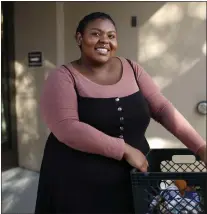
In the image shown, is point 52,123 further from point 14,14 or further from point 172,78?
point 14,14

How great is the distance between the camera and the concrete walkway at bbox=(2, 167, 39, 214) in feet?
13.9

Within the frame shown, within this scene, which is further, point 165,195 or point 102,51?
point 102,51

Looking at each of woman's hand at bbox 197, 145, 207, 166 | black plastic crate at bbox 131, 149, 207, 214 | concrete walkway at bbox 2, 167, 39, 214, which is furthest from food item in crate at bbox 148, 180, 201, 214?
concrete walkway at bbox 2, 167, 39, 214

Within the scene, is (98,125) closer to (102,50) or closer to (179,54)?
(102,50)

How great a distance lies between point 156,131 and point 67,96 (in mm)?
3023

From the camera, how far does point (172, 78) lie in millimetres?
4641

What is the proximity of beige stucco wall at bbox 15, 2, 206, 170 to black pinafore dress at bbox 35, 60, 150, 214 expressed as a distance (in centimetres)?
276

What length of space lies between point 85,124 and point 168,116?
1.41 feet

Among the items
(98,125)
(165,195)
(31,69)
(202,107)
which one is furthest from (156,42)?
(165,195)

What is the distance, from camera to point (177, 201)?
1.61 m

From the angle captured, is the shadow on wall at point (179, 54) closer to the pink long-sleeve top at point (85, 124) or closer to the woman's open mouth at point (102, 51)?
the pink long-sleeve top at point (85, 124)

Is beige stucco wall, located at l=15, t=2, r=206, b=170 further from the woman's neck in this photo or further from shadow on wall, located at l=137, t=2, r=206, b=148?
the woman's neck

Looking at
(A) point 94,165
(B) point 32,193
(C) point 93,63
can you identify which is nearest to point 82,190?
(A) point 94,165

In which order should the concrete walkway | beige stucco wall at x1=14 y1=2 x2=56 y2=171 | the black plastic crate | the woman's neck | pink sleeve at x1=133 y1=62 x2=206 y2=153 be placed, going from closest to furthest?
the black plastic crate
pink sleeve at x1=133 y1=62 x2=206 y2=153
the woman's neck
the concrete walkway
beige stucco wall at x1=14 y1=2 x2=56 y2=171
